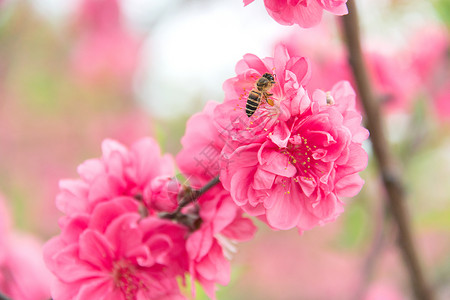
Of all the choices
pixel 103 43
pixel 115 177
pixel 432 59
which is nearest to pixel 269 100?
pixel 115 177

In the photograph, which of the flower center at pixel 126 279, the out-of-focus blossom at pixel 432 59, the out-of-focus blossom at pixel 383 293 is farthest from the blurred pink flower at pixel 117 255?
the out-of-focus blossom at pixel 383 293

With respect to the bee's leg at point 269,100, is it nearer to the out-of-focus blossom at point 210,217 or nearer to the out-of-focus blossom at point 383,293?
the out-of-focus blossom at point 210,217

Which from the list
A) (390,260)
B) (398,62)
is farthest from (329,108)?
(390,260)

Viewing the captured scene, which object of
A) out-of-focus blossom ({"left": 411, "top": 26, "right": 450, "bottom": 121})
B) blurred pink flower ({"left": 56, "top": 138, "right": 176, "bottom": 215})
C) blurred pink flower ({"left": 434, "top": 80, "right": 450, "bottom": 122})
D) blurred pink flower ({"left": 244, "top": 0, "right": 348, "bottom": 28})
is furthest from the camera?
blurred pink flower ({"left": 434, "top": 80, "right": 450, "bottom": 122})

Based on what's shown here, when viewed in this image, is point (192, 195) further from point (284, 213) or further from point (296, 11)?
point (296, 11)

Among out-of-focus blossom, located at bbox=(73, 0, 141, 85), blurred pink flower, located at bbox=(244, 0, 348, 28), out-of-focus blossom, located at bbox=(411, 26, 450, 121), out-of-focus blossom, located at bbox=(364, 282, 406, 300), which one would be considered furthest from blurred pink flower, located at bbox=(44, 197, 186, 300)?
out-of-focus blossom, located at bbox=(73, 0, 141, 85)

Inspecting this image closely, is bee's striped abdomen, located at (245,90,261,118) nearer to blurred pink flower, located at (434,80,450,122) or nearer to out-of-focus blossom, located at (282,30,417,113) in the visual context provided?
out-of-focus blossom, located at (282,30,417,113)
